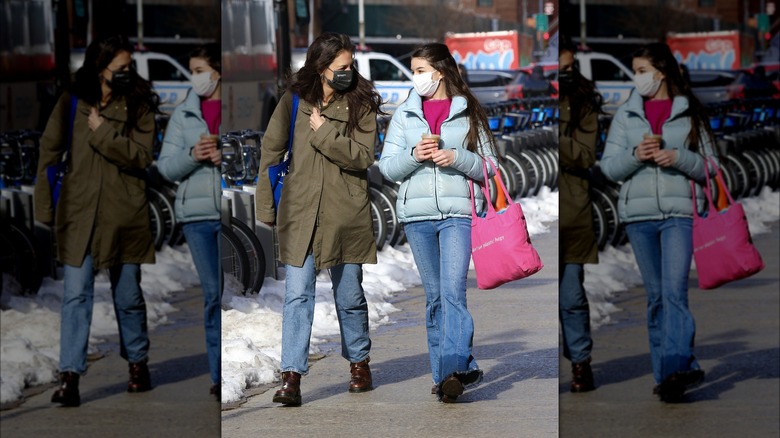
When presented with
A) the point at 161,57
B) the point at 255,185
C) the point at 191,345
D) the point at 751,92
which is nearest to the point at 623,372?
the point at 751,92

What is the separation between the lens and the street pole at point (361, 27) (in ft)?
17.3

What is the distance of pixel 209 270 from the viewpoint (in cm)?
269

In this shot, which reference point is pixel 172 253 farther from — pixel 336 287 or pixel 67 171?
pixel 336 287

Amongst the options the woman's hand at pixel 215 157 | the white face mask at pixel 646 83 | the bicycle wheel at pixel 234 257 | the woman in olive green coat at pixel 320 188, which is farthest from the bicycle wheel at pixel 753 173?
the bicycle wheel at pixel 234 257

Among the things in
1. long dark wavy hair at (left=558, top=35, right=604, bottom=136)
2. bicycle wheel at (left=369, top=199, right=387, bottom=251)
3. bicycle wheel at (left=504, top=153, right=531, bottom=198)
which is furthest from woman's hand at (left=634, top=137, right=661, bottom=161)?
bicycle wheel at (left=504, top=153, right=531, bottom=198)

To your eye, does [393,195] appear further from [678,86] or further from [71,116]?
[678,86]

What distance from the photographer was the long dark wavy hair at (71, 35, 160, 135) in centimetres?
256

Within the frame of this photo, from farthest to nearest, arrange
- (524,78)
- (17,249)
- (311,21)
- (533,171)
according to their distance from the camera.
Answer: (533,171)
(524,78)
(311,21)
(17,249)

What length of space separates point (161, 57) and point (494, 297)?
311 cm

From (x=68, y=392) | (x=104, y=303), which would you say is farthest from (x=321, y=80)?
(x=68, y=392)

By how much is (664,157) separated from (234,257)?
9.44 ft

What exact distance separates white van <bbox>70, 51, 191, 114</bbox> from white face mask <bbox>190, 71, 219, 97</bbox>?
0.01 m

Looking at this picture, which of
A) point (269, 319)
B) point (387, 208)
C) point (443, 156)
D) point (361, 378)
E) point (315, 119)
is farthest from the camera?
point (387, 208)

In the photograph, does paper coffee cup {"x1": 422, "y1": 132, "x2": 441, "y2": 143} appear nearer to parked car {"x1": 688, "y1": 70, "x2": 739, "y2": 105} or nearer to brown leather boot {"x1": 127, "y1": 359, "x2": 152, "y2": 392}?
brown leather boot {"x1": 127, "y1": 359, "x2": 152, "y2": 392}
